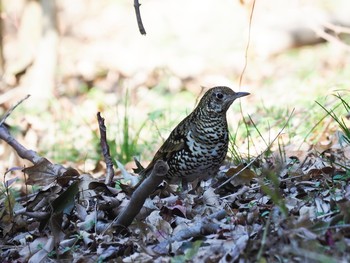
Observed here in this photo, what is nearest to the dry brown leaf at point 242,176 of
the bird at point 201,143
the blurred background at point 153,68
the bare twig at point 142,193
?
the bird at point 201,143

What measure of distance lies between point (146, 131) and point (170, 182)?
11.6ft

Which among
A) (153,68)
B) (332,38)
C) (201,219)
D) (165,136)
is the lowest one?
(165,136)

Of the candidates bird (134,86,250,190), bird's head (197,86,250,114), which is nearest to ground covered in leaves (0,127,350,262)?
bird (134,86,250,190)

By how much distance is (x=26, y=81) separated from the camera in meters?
11.5

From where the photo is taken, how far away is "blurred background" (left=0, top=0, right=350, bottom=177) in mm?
9258

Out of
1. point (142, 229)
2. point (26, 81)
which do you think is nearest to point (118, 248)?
point (142, 229)

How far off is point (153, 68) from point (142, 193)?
27.8ft

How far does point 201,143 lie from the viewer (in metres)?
4.84

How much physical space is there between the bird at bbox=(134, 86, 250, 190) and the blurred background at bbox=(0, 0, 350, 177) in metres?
2.76

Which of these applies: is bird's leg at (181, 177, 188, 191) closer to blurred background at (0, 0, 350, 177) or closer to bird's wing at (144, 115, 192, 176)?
bird's wing at (144, 115, 192, 176)

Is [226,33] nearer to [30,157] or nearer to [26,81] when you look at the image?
[26,81]

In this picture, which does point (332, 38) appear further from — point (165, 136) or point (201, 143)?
point (201, 143)

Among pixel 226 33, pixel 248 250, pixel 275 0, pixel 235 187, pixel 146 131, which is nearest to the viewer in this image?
pixel 248 250

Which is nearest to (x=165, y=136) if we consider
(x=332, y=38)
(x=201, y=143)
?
(x=332, y=38)
